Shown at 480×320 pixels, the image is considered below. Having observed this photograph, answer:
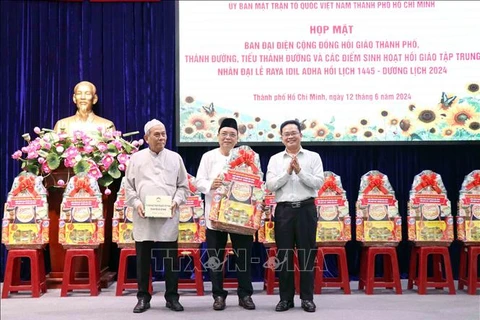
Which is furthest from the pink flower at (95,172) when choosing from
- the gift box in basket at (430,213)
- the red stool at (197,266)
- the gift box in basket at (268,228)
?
the gift box in basket at (430,213)

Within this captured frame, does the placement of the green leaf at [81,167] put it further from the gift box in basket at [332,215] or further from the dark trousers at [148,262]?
the gift box in basket at [332,215]

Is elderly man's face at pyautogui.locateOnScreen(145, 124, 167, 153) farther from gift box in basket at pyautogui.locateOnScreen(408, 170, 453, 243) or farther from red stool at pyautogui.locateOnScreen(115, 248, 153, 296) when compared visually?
gift box in basket at pyautogui.locateOnScreen(408, 170, 453, 243)

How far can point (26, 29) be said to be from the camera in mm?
5785

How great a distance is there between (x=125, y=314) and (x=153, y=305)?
1.08 ft

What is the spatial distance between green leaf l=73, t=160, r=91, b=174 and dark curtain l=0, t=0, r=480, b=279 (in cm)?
80

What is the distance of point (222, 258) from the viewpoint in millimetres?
4023

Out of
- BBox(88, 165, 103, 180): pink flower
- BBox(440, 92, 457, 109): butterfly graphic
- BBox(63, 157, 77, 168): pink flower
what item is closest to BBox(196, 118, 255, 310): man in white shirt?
BBox(88, 165, 103, 180): pink flower

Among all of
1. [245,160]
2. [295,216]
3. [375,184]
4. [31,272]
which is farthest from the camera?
[375,184]

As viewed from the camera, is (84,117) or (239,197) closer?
(239,197)

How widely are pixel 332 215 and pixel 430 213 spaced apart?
0.74m

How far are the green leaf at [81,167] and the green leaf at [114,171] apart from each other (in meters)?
0.19

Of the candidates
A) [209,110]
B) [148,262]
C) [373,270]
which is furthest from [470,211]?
[148,262]

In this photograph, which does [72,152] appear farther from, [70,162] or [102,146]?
[102,146]

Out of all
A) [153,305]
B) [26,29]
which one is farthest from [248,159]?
[26,29]
